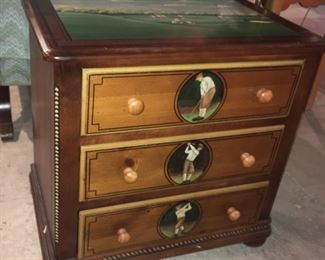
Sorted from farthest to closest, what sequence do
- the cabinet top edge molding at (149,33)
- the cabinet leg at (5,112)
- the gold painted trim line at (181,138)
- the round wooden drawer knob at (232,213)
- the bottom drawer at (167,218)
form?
the cabinet leg at (5,112)
the round wooden drawer knob at (232,213)
the bottom drawer at (167,218)
the gold painted trim line at (181,138)
the cabinet top edge molding at (149,33)

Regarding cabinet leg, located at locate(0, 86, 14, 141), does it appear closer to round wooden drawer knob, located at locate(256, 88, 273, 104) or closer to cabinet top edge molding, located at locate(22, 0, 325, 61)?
cabinet top edge molding, located at locate(22, 0, 325, 61)

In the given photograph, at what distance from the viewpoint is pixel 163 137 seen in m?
0.91

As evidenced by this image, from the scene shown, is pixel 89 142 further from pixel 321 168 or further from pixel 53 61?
pixel 321 168

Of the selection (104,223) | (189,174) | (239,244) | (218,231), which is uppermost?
(189,174)

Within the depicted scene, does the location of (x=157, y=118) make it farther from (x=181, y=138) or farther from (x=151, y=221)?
(x=151, y=221)

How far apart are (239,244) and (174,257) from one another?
0.70 ft

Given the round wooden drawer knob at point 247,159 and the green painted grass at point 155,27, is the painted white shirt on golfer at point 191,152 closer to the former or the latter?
the round wooden drawer knob at point 247,159

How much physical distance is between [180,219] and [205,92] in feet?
1.15

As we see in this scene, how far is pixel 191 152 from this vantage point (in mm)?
957

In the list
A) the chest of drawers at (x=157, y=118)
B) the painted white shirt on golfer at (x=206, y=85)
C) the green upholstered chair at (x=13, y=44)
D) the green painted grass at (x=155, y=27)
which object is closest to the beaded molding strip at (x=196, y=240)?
the chest of drawers at (x=157, y=118)

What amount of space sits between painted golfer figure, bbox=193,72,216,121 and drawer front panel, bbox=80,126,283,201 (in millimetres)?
60

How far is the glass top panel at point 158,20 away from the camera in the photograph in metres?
0.83

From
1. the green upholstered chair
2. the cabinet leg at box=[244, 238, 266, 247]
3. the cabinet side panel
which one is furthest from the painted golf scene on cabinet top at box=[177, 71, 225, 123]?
the green upholstered chair

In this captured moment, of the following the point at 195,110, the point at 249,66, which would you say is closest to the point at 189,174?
the point at 195,110
